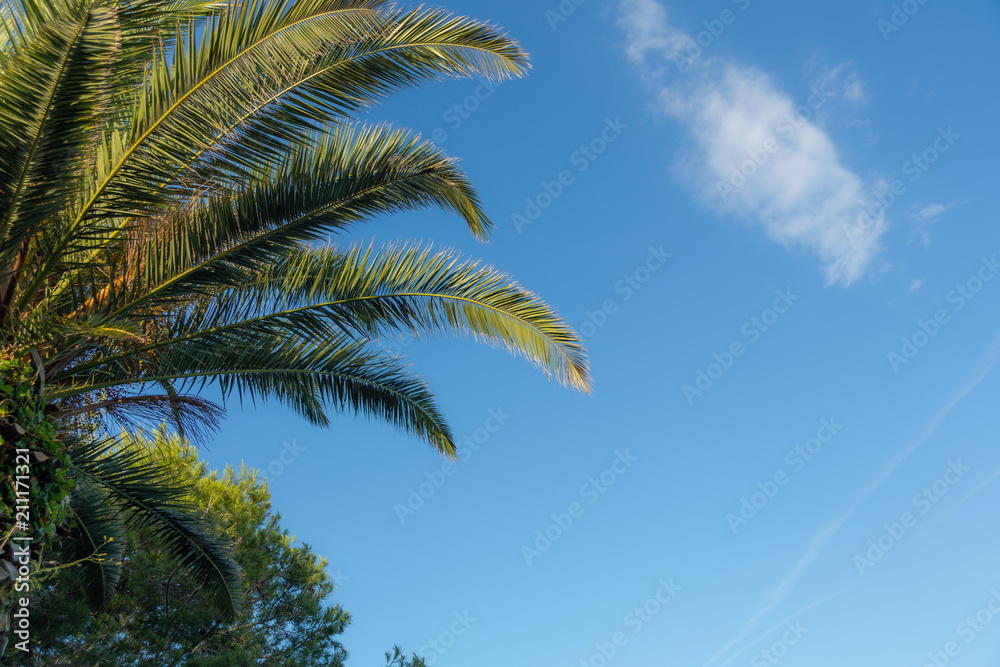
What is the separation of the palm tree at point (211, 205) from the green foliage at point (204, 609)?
8.23ft

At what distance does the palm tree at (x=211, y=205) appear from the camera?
4.27 m

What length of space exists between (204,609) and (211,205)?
31.4 feet

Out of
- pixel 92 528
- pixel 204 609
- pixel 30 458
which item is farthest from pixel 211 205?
pixel 204 609

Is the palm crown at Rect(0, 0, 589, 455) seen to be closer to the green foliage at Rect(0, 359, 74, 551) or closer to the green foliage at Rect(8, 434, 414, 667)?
the green foliage at Rect(0, 359, 74, 551)

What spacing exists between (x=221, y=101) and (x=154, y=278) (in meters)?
1.39

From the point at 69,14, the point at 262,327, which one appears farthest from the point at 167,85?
the point at 262,327

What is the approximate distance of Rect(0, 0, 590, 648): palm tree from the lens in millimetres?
4266

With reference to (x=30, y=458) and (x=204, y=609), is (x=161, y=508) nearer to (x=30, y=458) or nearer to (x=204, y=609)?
(x=30, y=458)

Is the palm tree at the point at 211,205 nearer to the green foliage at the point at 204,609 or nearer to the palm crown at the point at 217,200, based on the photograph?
the palm crown at the point at 217,200

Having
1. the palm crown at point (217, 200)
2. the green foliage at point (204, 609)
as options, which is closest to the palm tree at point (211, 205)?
the palm crown at point (217, 200)

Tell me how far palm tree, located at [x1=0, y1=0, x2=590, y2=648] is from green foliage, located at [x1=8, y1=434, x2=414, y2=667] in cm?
251

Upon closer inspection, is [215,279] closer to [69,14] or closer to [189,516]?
[69,14]

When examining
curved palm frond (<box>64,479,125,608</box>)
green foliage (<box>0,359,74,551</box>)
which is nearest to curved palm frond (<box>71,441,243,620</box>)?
curved palm frond (<box>64,479,125,608</box>)

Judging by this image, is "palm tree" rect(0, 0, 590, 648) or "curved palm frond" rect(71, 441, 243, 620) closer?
"palm tree" rect(0, 0, 590, 648)
